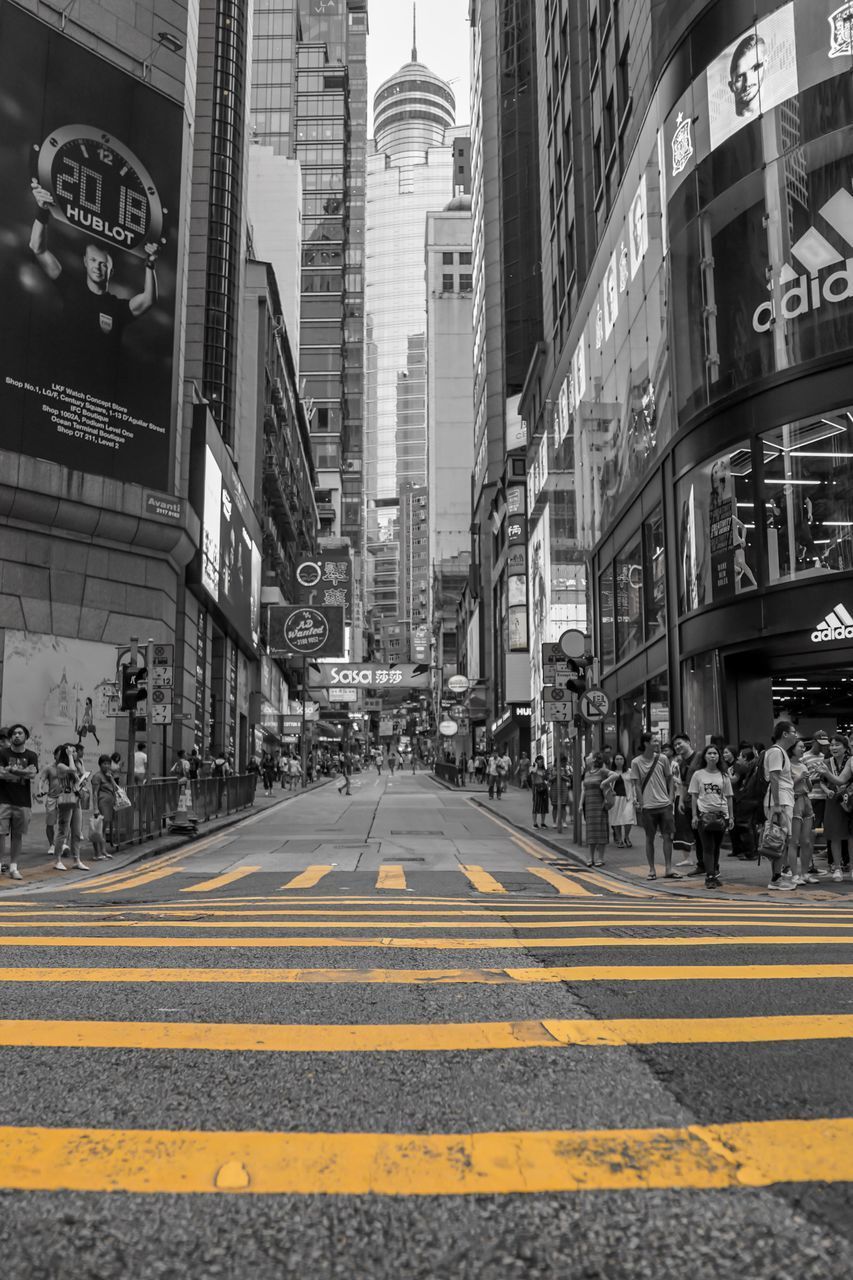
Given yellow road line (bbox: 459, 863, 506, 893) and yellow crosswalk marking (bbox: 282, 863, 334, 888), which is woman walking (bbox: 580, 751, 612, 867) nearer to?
yellow road line (bbox: 459, 863, 506, 893)

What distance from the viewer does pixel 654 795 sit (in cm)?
1371

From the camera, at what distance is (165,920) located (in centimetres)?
912

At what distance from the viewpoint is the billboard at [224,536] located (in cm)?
3569

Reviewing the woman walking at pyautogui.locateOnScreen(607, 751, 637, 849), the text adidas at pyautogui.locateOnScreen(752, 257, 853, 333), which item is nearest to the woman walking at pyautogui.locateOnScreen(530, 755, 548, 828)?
the woman walking at pyautogui.locateOnScreen(607, 751, 637, 849)

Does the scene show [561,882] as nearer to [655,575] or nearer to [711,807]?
[711,807]

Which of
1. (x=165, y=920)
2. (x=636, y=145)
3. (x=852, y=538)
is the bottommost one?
(x=165, y=920)

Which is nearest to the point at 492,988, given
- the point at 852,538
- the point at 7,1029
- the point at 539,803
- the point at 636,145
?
the point at 7,1029

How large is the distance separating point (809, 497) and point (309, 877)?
482 inches

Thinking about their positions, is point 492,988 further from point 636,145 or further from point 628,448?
point 636,145

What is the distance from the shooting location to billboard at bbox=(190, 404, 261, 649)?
35688 millimetres

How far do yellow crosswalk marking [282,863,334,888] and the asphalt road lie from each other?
435 cm

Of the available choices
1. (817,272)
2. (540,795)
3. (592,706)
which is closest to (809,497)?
(817,272)

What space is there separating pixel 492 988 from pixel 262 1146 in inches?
106

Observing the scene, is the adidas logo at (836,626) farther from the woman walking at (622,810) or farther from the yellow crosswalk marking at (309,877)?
the yellow crosswalk marking at (309,877)
